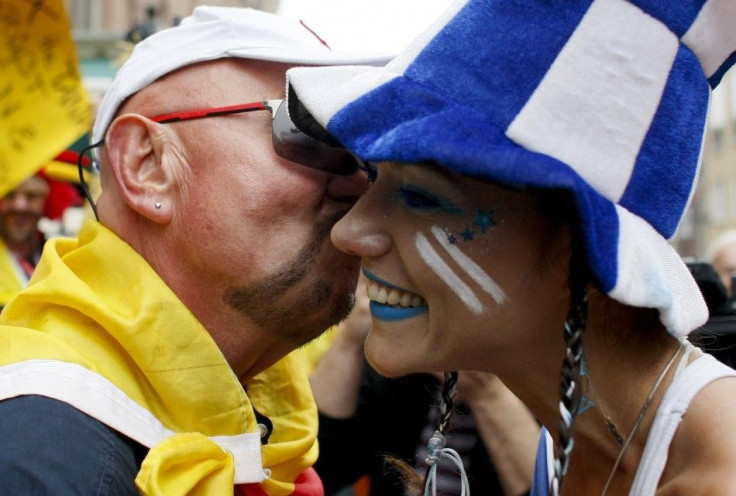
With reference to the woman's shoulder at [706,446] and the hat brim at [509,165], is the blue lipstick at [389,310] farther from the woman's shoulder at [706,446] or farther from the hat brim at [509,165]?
the woman's shoulder at [706,446]

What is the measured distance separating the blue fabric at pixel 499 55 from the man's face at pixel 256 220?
774 millimetres

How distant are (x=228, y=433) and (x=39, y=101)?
183 centimetres

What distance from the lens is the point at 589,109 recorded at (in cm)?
138

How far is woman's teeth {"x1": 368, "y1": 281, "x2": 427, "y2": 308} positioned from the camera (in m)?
1.61

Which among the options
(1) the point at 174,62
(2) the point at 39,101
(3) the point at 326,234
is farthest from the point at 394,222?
(2) the point at 39,101

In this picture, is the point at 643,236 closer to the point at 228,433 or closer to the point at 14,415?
the point at 228,433

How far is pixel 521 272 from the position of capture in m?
1.51

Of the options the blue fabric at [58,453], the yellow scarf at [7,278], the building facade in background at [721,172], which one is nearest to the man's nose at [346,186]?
the blue fabric at [58,453]

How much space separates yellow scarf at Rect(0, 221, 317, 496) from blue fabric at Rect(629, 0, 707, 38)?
1.20m

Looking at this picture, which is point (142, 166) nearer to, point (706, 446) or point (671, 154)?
point (671, 154)

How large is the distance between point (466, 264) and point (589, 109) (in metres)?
0.35

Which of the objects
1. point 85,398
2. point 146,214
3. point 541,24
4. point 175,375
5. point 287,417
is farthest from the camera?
point 287,417

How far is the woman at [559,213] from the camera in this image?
133cm

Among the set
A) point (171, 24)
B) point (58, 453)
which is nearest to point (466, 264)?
point (58, 453)
